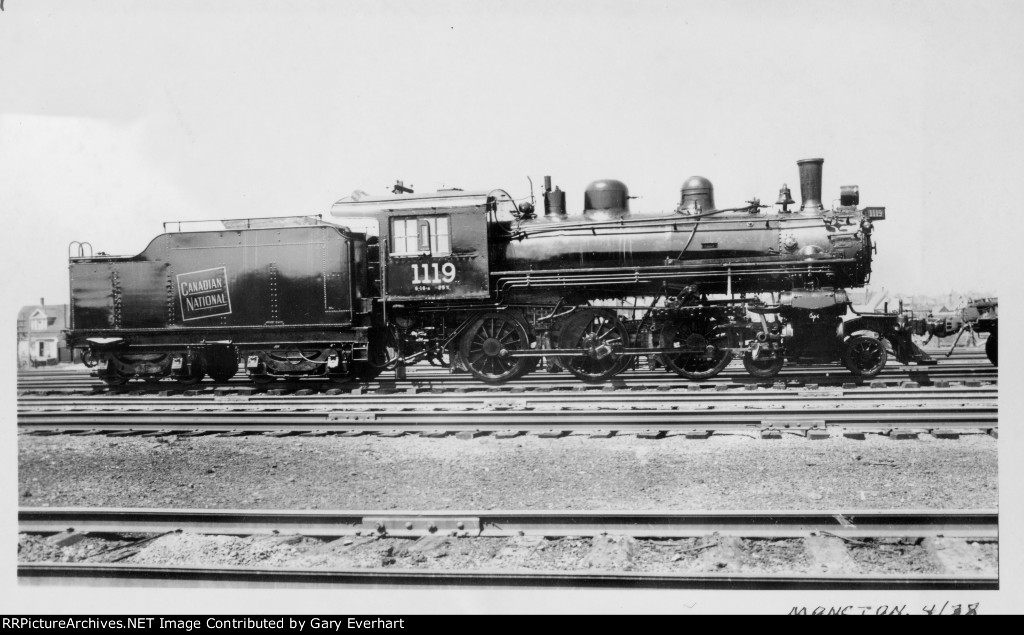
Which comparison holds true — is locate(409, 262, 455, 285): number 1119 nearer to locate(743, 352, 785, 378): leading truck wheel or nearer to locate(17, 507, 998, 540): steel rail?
locate(743, 352, 785, 378): leading truck wheel

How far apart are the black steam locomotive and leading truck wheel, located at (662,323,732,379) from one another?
3 cm

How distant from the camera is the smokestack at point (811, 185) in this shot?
9305mm

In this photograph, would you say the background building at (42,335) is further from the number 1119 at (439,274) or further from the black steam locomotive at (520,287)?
the number 1119 at (439,274)

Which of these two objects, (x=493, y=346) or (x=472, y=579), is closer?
(x=472, y=579)

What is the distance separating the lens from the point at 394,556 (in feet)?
14.8

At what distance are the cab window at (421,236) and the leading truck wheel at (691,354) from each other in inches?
128

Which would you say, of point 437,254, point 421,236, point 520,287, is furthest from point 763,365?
point 421,236

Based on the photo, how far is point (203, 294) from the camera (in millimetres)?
10289

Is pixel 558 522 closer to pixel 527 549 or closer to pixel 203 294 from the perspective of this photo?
pixel 527 549

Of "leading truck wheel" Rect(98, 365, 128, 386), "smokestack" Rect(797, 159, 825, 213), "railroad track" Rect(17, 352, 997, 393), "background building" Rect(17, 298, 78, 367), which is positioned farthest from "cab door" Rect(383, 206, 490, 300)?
"leading truck wheel" Rect(98, 365, 128, 386)

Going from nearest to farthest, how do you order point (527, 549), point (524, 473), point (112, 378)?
point (527, 549) → point (524, 473) → point (112, 378)

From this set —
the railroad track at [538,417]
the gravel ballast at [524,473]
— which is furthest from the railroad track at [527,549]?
the railroad track at [538,417]

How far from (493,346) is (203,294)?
4231 mm

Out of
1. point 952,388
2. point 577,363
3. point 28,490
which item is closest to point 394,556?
point 28,490
